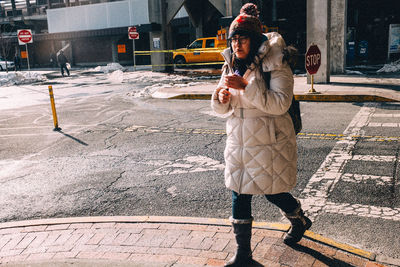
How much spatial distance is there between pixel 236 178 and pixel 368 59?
81.6 feet

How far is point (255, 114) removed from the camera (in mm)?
3021

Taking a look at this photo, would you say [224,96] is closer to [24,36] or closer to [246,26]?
[246,26]

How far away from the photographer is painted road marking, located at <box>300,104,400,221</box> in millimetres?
4254

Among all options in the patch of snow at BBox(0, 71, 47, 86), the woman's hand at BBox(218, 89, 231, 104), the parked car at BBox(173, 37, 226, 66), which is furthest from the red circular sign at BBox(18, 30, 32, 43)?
the woman's hand at BBox(218, 89, 231, 104)

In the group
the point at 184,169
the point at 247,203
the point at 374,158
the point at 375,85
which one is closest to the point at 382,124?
the point at 374,158

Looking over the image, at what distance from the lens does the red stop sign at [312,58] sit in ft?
39.8

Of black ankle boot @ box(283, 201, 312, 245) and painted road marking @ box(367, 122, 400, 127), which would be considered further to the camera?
painted road marking @ box(367, 122, 400, 127)

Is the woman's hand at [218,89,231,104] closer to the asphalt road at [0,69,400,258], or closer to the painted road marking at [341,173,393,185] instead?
the asphalt road at [0,69,400,258]

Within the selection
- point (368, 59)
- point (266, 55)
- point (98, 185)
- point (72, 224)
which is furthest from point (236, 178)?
point (368, 59)

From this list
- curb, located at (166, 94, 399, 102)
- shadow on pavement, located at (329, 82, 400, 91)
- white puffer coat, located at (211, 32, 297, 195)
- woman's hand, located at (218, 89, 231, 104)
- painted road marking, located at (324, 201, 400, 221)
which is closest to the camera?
white puffer coat, located at (211, 32, 297, 195)

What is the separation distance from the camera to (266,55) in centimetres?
290

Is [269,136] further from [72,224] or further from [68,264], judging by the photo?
[72,224]

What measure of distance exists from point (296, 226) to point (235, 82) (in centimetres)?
138

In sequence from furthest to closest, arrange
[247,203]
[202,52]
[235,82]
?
[202,52]
[247,203]
[235,82]
